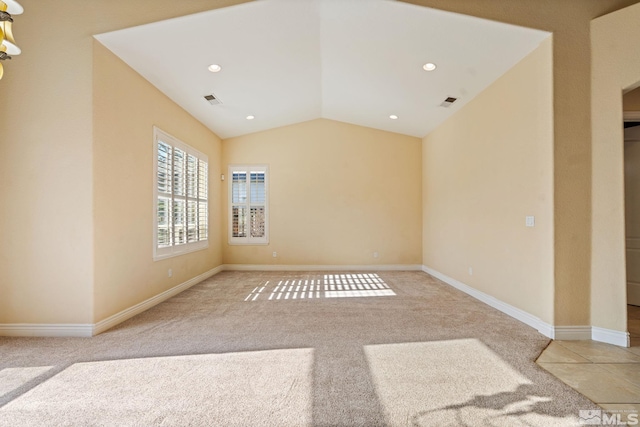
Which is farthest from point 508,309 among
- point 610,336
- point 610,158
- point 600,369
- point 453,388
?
point 453,388

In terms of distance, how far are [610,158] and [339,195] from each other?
461cm

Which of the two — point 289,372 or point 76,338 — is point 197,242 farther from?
point 289,372

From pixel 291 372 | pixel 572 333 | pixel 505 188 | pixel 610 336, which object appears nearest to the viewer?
pixel 291 372

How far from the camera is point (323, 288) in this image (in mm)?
5242

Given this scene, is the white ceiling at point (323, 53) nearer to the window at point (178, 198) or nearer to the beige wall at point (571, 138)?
the beige wall at point (571, 138)

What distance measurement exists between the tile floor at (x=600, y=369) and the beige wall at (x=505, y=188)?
1.31 feet

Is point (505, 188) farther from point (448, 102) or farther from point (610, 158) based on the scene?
point (448, 102)

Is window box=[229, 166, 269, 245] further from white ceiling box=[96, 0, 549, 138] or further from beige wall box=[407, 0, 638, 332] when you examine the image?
beige wall box=[407, 0, 638, 332]

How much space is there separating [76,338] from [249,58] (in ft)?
11.7

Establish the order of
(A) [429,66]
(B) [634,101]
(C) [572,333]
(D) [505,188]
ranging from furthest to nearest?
(A) [429,66] → (D) [505,188] → (B) [634,101] → (C) [572,333]

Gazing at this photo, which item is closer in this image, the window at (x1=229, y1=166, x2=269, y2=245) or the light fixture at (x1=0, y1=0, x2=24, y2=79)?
the light fixture at (x1=0, y1=0, x2=24, y2=79)

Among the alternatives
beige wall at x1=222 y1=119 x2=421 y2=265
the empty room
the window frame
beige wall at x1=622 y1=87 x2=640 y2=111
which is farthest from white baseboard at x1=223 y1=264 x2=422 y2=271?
beige wall at x1=622 y1=87 x2=640 y2=111

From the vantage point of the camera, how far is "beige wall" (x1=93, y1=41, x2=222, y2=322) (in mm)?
3203

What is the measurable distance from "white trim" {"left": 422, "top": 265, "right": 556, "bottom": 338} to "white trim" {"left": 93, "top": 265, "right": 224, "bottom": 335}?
4371mm
